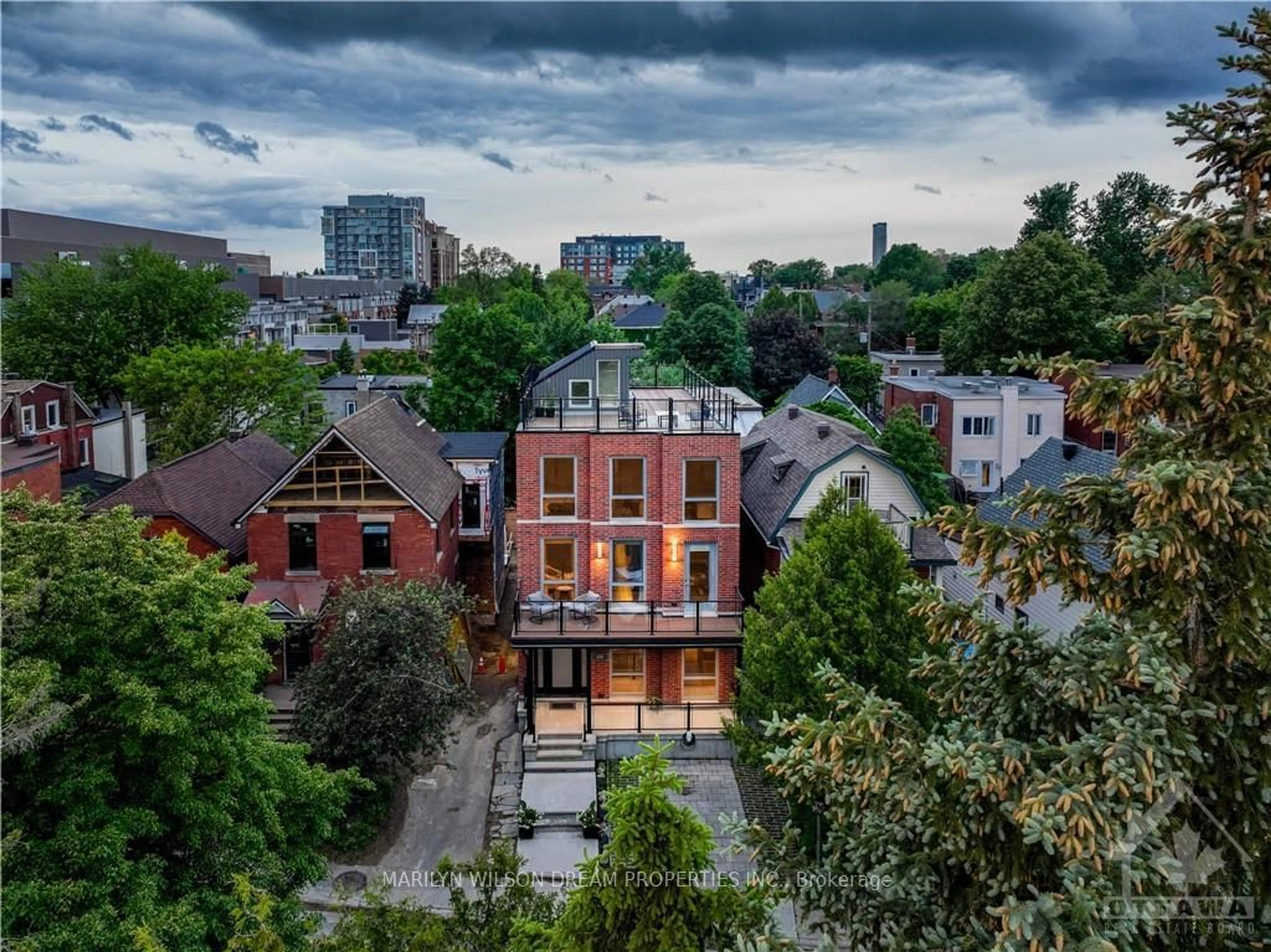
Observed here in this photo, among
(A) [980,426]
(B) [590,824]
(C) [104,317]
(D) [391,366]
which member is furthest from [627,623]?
(D) [391,366]

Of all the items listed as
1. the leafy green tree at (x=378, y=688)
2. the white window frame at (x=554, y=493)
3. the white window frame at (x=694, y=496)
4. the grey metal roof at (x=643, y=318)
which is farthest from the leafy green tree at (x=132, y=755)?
the grey metal roof at (x=643, y=318)

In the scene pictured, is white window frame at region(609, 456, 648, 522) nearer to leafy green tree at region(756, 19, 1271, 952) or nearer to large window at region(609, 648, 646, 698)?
large window at region(609, 648, 646, 698)

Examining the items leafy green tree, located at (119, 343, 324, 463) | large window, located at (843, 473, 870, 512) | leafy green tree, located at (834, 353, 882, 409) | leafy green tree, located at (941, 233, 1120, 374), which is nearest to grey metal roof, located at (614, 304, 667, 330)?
leafy green tree, located at (834, 353, 882, 409)

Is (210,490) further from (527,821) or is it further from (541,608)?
(527,821)

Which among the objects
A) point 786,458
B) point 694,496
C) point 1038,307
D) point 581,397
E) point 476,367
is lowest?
point 694,496

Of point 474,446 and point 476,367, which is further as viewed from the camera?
point 476,367

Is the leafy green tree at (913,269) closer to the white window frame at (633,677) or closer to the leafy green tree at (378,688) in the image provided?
the white window frame at (633,677)
